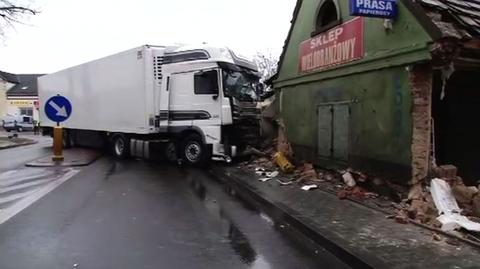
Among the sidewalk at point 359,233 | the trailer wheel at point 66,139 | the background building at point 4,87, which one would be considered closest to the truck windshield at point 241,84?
the sidewalk at point 359,233

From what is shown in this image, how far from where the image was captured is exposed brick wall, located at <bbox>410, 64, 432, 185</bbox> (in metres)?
8.67

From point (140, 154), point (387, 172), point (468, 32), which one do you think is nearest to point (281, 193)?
point (387, 172)

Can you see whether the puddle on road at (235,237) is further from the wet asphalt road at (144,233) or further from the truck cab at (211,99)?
the truck cab at (211,99)

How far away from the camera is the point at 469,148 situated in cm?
1019

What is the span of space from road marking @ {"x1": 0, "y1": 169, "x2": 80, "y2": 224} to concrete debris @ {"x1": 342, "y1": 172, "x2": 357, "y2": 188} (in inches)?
245

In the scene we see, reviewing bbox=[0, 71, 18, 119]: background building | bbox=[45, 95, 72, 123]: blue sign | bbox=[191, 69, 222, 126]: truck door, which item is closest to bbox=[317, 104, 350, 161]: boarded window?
bbox=[191, 69, 222, 126]: truck door

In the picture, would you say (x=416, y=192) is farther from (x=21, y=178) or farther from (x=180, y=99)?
(x=180, y=99)

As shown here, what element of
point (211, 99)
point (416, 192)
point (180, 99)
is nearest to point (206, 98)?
point (211, 99)

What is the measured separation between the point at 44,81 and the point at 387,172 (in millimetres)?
23653

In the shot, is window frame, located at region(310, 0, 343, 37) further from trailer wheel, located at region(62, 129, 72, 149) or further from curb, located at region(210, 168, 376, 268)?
trailer wheel, located at region(62, 129, 72, 149)

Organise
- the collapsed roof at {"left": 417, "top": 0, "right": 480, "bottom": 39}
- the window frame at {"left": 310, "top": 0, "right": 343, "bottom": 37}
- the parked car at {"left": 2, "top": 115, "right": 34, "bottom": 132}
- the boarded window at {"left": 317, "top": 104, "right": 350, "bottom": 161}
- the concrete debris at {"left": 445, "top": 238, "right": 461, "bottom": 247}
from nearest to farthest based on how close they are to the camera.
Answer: the concrete debris at {"left": 445, "top": 238, "right": 461, "bottom": 247} → the collapsed roof at {"left": 417, "top": 0, "right": 480, "bottom": 39} → the boarded window at {"left": 317, "top": 104, "right": 350, "bottom": 161} → the window frame at {"left": 310, "top": 0, "right": 343, "bottom": 37} → the parked car at {"left": 2, "top": 115, "right": 34, "bottom": 132}

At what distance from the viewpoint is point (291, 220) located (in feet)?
27.8

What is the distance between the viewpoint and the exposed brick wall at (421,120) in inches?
341

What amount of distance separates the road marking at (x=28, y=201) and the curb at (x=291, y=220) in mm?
4190
